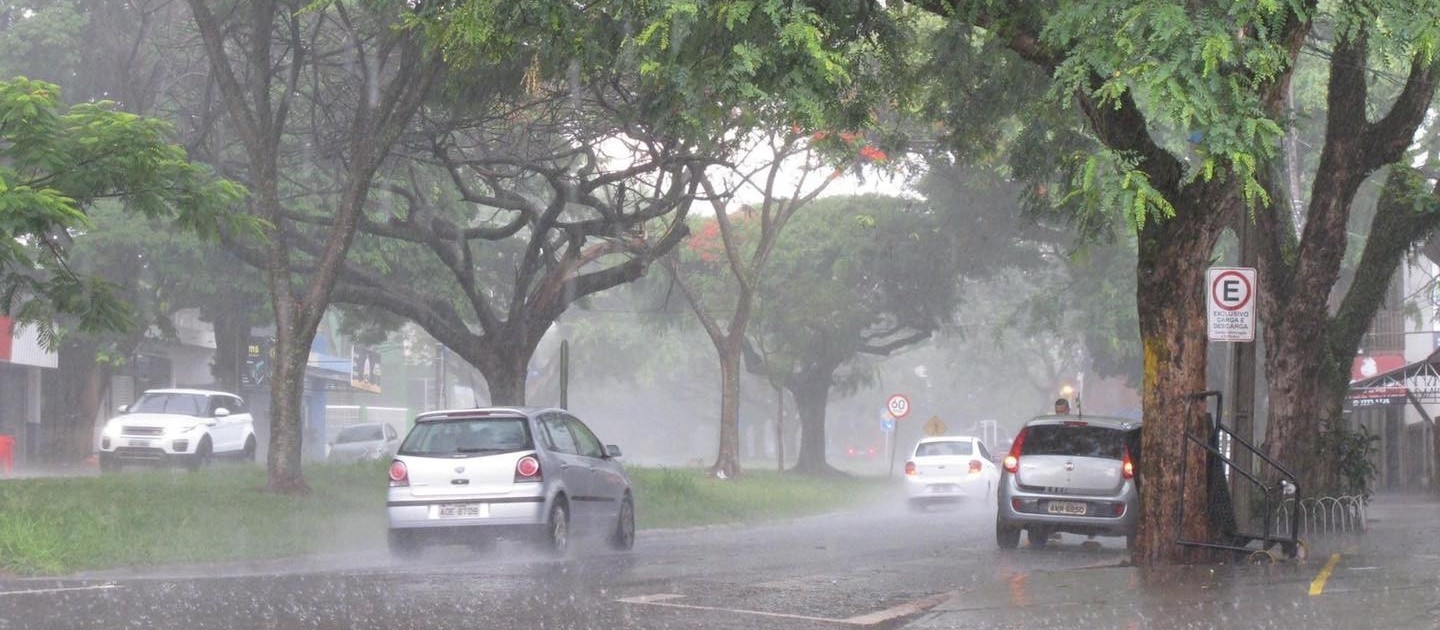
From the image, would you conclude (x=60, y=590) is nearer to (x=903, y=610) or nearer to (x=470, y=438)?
(x=470, y=438)

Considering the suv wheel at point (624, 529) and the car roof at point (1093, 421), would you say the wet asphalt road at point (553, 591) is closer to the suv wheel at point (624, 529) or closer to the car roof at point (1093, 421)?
the suv wheel at point (624, 529)

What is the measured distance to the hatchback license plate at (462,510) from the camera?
15.5 metres

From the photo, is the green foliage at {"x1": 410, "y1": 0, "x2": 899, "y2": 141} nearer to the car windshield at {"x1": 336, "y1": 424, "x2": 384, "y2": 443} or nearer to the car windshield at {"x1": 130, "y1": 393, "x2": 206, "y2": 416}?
the car windshield at {"x1": 130, "y1": 393, "x2": 206, "y2": 416}

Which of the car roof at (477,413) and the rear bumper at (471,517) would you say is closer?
the rear bumper at (471,517)

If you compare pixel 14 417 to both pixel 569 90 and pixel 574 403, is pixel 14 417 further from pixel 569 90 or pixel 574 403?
pixel 574 403

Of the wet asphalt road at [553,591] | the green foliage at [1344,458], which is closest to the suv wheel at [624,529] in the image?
the wet asphalt road at [553,591]

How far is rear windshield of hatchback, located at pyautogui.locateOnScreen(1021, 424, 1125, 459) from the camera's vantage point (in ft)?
57.9

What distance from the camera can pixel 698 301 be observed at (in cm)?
3694

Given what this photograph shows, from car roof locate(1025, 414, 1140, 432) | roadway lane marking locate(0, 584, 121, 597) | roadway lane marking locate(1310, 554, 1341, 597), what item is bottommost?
roadway lane marking locate(0, 584, 121, 597)

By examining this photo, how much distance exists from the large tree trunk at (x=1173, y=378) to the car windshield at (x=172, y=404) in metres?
23.8

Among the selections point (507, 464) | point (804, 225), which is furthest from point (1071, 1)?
point (804, 225)

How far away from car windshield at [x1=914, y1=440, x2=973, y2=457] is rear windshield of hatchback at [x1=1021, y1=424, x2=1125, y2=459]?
13.6 meters

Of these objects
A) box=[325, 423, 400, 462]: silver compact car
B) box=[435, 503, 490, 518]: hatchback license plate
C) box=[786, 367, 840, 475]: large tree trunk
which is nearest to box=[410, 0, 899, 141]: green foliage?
box=[435, 503, 490, 518]: hatchback license plate

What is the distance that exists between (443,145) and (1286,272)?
36.8 ft
